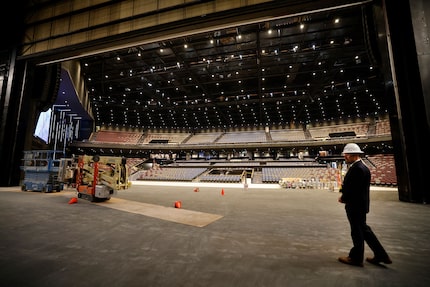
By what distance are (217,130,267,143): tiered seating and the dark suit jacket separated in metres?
31.6

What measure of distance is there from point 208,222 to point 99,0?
12294mm

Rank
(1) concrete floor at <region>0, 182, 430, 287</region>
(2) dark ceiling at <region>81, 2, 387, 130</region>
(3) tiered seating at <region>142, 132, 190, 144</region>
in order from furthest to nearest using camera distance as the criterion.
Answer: (3) tiered seating at <region>142, 132, 190, 144</region>
(2) dark ceiling at <region>81, 2, 387, 130</region>
(1) concrete floor at <region>0, 182, 430, 287</region>

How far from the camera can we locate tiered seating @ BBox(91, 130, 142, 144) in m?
37.2

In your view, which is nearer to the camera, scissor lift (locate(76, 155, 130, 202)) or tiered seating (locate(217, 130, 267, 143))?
scissor lift (locate(76, 155, 130, 202))

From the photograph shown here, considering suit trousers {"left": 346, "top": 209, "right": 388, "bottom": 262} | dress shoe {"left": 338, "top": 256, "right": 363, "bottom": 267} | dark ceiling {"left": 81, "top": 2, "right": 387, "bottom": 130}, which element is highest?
dark ceiling {"left": 81, "top": 2, "right": 387, "bottom": 130}

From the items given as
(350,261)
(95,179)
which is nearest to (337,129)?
(350,261)

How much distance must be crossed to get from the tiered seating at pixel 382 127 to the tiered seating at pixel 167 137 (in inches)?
1297

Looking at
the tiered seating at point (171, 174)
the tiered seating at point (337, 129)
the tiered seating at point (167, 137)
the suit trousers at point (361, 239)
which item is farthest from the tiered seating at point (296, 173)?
the tiered seating at point (167, 137)

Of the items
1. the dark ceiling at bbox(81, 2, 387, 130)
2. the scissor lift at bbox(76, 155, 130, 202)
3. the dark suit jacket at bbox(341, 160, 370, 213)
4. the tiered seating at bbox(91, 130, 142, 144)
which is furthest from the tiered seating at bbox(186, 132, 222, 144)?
the dark suit jacket at bbox(341, 160, 370, 213)

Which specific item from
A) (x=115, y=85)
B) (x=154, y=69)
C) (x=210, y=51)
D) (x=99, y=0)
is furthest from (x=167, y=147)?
(x=99, y=0)

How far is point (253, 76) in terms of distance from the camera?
2245 centimetres

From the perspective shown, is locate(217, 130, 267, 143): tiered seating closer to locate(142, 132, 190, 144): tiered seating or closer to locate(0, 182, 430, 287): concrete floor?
Result: locate(142, 132, 190, 144): tiered seating

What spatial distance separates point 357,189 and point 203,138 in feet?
121

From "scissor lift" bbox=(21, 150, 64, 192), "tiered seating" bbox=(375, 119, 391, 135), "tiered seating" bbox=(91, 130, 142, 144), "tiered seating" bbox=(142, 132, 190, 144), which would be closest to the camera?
"scissor lift" bbox=(21, 150, 64, 192)
